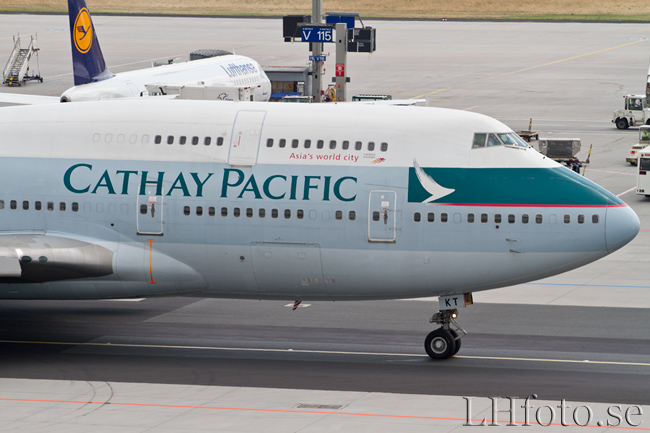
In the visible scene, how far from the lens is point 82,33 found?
5581cm

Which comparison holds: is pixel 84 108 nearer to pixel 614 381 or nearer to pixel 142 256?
pixel 142 256

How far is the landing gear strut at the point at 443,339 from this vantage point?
988 inches

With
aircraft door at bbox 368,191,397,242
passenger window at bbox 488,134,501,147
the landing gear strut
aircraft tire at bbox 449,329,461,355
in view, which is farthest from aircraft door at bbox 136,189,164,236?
passenger window at bbox 488,134,501,147

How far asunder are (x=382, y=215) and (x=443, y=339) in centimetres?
364

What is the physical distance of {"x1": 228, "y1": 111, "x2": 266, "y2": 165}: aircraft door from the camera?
24.6m

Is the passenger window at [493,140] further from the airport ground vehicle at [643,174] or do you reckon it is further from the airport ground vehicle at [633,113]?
the airport ground vehicle at [633,113]

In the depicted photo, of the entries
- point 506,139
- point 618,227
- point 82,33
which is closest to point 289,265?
point 506,139

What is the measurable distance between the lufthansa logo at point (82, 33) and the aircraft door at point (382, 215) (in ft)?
118

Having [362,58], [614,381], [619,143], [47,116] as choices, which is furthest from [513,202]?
[362,58]

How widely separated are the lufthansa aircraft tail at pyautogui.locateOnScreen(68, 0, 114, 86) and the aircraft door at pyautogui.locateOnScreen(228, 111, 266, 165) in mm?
33400

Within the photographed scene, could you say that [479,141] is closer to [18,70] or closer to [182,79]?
[182,79]

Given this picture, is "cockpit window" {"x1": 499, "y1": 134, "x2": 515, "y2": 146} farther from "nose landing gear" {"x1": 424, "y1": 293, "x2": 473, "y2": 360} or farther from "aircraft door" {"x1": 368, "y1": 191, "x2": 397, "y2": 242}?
"nose landing gear" {"x1": 424, "y1": 293, "x2": 473, "y2": 360}

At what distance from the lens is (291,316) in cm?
2989

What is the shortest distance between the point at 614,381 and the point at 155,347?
11766 mm
